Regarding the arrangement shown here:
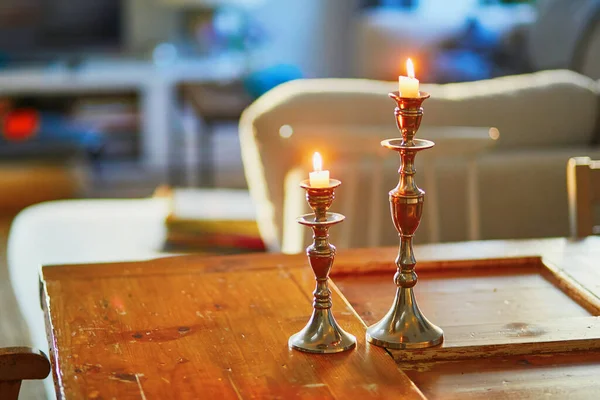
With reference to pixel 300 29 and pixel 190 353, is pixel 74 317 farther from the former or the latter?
pixel 300 29

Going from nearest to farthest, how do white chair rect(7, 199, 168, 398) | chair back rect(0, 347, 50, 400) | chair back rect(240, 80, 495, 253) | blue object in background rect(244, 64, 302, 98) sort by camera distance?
1. chair back rect(0, 347, 50, 400)
2. chair back rect(240, 80, 495, 253)
3. white chair rect(7, 199, 168, 398)
4. blue object in background rect(244, 64, 302, 98)

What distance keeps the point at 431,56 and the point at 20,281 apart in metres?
2.91

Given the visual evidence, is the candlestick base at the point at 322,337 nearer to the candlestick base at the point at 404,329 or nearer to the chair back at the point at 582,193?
the candlestick base at the point at 404,329

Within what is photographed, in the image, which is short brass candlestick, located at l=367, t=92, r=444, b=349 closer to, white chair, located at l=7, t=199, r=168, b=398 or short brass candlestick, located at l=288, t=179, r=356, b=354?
short brass candlestick, located at l=288, t=179, r=356, b=354

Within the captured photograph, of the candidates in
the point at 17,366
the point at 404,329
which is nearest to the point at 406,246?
the point at 404,329

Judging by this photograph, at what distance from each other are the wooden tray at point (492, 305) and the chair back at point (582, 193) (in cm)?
25

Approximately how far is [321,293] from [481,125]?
133 cm

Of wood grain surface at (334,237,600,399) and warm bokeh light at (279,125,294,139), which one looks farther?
warm bokeh light at (279,125,294,139)

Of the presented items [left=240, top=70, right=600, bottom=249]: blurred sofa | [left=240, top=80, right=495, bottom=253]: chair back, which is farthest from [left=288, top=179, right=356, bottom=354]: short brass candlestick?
[left=240, top=70, right=600, bottom=249]: blurred sofa

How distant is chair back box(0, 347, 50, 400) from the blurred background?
3.16 meters

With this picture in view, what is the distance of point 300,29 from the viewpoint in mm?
5863

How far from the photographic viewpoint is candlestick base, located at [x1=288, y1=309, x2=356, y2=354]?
1021mm

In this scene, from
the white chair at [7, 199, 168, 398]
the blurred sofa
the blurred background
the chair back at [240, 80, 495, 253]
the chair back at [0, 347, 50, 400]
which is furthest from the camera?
the blurred background

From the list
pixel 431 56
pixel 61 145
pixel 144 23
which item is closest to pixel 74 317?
pixel 61 145
